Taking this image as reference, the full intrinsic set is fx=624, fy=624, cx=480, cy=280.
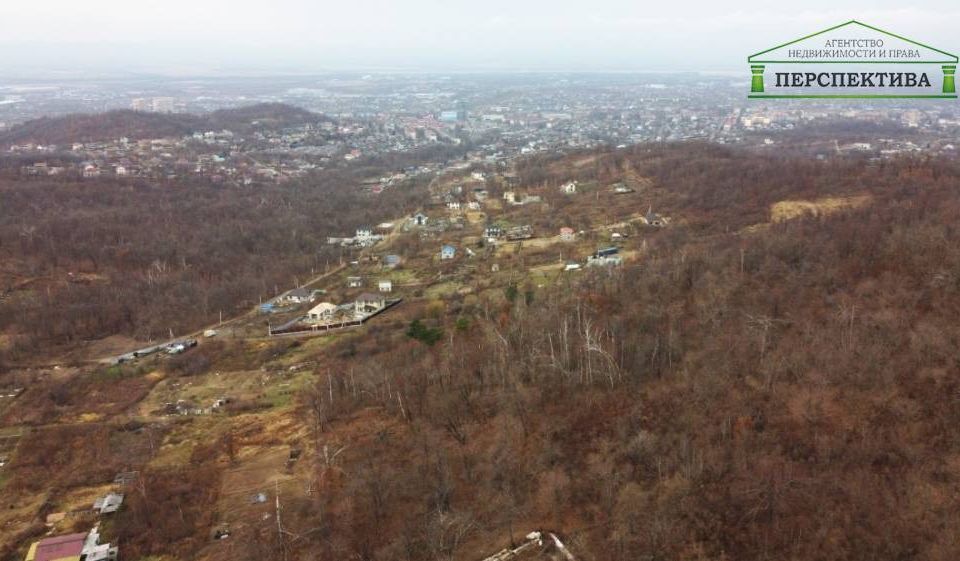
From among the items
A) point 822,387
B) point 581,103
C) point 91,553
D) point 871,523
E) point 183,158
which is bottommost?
point 91,553

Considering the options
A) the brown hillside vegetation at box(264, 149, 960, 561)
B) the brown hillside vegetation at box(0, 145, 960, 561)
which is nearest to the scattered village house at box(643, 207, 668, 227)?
the brown hillside vegetation at box(0, 145, 960, 561)

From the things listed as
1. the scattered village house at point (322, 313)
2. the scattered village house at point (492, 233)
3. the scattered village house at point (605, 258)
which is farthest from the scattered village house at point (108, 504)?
the scattered village house at point (492, 233)

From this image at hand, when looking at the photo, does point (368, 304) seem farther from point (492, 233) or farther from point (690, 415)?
point (690, 415)

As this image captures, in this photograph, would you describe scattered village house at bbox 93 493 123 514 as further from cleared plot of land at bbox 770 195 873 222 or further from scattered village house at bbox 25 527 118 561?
cleared plot of land at bbox 770 195 873 222

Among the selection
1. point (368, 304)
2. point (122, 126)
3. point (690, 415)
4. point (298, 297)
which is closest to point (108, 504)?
point (690, 415)

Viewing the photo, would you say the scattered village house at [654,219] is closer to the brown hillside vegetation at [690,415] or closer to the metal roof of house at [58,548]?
the brown hillside vegetation at [690,415]

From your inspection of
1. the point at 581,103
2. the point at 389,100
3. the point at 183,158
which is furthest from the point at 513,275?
the point at 389,100

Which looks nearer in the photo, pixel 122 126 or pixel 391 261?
pixel 391 261

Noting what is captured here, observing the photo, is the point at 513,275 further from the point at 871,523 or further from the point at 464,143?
the point at 464,143
